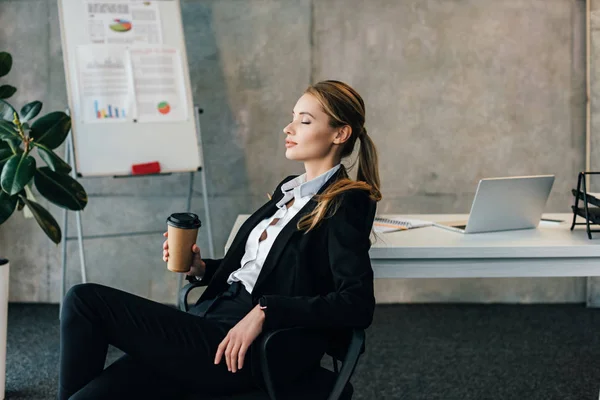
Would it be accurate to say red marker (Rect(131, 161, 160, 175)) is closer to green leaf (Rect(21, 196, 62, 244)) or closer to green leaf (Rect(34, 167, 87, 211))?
green leaf (Rect(34, 167, 87, 211))

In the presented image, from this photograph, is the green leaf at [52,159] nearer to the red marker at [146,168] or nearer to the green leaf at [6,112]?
the green leaf at [6,112]

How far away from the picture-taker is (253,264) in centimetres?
198

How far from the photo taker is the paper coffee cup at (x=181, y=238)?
1.80 m

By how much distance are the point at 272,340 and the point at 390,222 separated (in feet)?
3.62

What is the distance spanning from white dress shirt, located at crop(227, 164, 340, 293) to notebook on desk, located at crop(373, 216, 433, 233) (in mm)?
521

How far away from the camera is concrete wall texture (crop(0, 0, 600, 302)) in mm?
4363

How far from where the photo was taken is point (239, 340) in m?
1.66

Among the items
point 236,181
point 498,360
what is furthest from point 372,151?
point 236,181

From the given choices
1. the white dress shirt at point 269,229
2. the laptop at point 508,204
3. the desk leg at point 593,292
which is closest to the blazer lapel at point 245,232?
the white dress shirt at point 269,229

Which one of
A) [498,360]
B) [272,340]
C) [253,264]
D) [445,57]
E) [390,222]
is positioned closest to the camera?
[272,340]

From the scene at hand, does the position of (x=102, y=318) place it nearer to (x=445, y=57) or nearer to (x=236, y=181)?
(x=236, y=181)

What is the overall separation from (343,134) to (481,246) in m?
0.58

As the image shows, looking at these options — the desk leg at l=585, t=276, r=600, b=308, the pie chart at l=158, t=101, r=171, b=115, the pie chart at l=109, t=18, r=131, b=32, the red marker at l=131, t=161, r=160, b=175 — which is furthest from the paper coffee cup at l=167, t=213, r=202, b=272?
the desk leg at l=585, t=276, r=600, b=308

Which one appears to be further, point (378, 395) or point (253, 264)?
point (378, 395)
